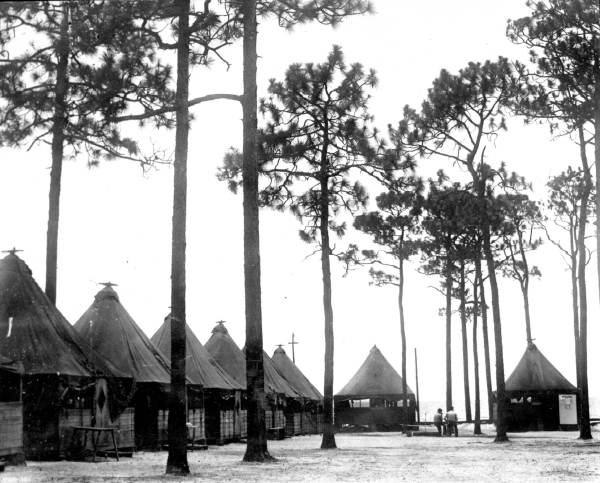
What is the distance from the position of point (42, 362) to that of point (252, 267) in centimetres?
545

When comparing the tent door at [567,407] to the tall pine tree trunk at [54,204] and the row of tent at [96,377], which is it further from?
the tall pine tree trunk at [54,204]

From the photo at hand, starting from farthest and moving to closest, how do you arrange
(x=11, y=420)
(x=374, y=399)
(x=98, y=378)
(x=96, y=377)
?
(x=374, y=399) < (x=98, y=378) < (x=96, y=377) < (x=11, y=420)

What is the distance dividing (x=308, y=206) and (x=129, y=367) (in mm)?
7529

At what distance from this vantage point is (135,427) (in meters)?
25.0

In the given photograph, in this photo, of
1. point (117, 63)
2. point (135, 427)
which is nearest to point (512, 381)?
point (135, 427)

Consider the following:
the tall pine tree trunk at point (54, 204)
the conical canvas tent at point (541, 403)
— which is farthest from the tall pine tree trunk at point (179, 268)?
the conical canvas tent at point (541, 403)

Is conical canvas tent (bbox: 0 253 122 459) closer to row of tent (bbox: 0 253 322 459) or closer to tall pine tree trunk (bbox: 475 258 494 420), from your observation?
row of tent (bbox: 0 253 322 459)

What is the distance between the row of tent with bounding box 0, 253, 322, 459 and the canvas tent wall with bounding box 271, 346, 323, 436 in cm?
946

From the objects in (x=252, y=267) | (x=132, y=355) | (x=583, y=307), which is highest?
(x=252, y=267)

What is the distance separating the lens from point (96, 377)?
2097 centimetres

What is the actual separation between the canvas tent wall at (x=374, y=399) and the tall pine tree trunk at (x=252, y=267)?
32.0 meters

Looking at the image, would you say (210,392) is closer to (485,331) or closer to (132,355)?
(132,355)

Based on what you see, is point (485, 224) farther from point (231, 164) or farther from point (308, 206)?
point (231, 164)

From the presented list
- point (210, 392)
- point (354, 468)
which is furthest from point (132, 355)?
point (354, 468)
